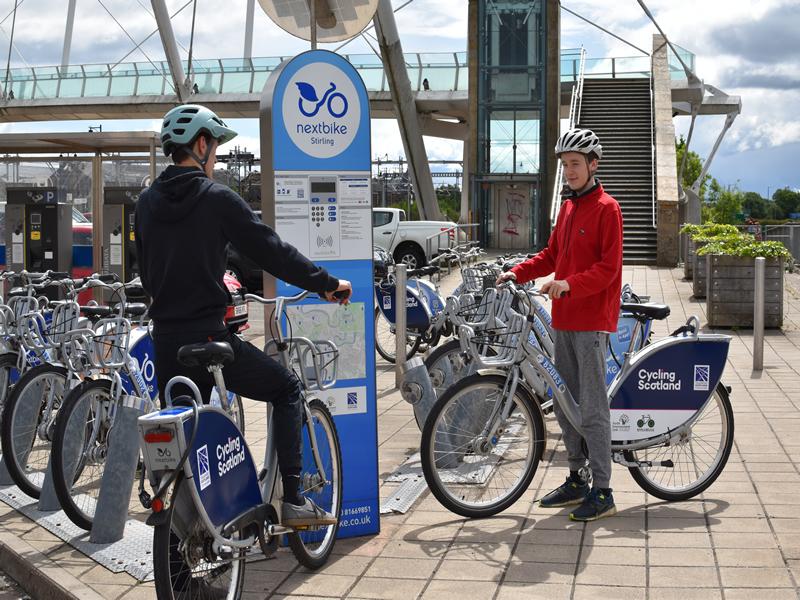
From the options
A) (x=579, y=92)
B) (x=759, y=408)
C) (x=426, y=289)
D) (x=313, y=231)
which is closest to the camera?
(x=313, y=231)

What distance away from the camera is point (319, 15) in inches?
241

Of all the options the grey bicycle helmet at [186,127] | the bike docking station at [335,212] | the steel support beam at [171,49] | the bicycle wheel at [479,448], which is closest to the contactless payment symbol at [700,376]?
the bicycle wheel at [479,448]

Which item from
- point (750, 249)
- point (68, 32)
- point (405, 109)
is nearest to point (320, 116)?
point (750, 249)

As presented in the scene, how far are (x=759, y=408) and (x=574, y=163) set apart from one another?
391cm

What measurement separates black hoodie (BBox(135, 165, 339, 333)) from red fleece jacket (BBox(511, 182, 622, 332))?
1.64m

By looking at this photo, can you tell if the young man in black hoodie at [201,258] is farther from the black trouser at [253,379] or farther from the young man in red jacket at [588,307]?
the young man in red jacket at [588,307]

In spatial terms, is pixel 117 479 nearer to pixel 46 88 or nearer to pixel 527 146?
pixel 527 146

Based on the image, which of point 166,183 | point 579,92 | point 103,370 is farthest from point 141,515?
point 579,92

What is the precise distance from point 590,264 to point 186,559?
2.58 m

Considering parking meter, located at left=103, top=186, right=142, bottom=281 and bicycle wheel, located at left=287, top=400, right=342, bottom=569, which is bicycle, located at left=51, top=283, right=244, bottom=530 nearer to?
bicycle wheel, located at left=287, top=400, right=342, bottom=569

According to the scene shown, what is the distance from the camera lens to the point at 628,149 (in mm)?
30047

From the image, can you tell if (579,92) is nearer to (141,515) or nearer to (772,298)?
(772,298)

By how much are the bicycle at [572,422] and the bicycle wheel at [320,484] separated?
0.48m

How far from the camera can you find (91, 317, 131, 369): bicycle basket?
567 centimetres
